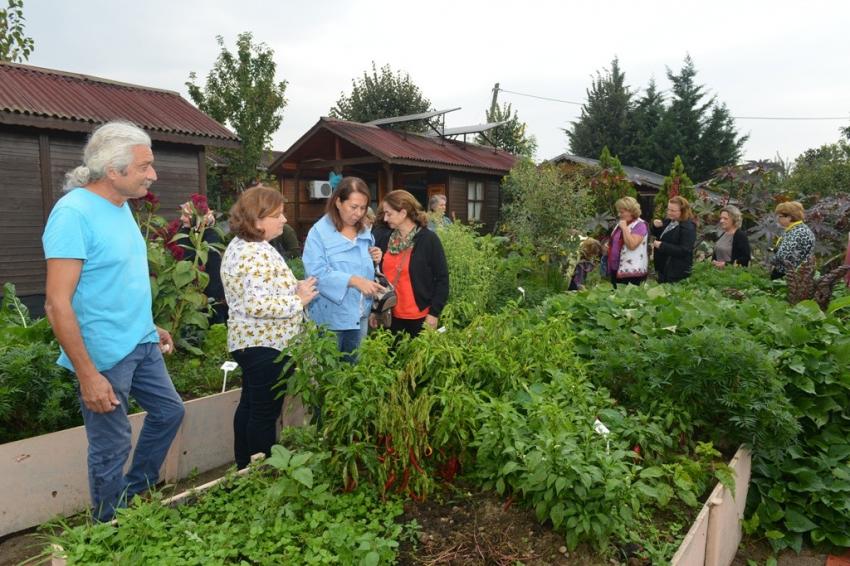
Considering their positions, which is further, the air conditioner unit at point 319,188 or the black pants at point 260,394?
the air conditioner unit at point 319,188

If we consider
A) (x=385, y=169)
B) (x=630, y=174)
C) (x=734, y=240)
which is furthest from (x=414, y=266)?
(x=630, y=174)

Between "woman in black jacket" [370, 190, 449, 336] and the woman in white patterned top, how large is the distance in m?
1.25

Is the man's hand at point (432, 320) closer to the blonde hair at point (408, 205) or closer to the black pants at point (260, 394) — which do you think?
the blonde hair at point (408, 205)

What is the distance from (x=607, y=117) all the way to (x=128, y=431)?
3704cm

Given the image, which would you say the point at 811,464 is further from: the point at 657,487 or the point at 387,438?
the point at 387,438

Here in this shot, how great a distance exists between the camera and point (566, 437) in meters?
2.04

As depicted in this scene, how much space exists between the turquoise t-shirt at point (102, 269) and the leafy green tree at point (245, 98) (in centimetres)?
1596

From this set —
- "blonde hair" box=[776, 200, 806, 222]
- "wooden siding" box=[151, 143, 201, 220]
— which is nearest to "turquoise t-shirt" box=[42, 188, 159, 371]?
"blonde hair" box=[776, 200, 806, 222]

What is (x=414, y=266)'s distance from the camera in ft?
13.6

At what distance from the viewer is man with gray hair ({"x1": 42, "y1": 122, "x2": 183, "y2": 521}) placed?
7.30 feet

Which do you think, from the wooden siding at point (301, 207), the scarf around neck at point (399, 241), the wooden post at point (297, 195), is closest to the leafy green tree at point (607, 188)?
the wooden siding at point (301, 207)

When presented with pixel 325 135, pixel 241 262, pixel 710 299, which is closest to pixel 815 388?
pixel 710 299

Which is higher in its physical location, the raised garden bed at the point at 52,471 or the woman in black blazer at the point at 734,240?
the woman in black blazer at the point at 734,240

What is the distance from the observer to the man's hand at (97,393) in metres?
2.28
